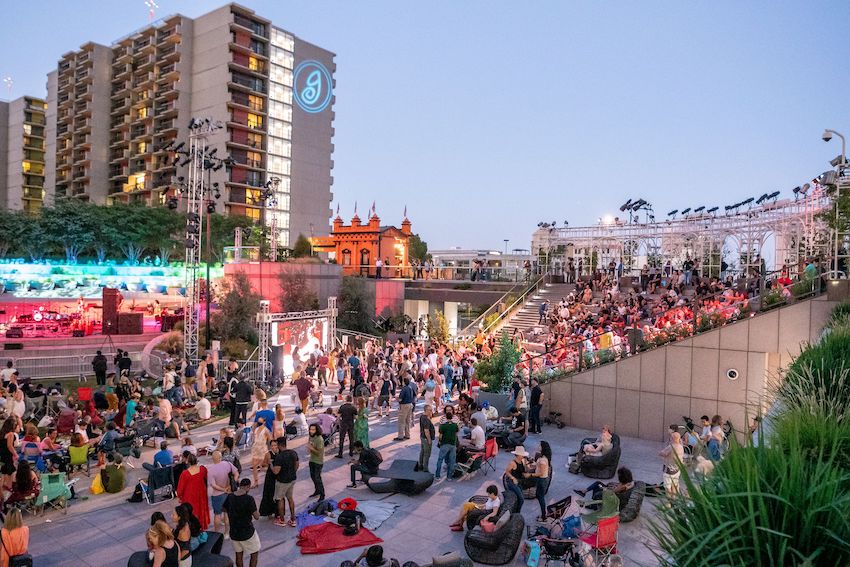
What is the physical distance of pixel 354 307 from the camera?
120 ft

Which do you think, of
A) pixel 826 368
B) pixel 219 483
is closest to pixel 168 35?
pixel 219 483

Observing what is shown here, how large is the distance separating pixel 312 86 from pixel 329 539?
7026 cm

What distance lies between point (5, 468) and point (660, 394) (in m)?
14.6

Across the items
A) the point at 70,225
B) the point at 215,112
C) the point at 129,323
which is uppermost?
the point at 215,112

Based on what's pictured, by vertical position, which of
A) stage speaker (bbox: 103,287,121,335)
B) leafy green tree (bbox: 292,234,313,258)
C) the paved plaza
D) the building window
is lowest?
the paved plaza

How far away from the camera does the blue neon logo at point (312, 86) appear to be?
7012 centimetres

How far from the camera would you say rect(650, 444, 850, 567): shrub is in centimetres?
272

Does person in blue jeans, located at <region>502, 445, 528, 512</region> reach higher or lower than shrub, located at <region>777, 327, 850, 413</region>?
lower

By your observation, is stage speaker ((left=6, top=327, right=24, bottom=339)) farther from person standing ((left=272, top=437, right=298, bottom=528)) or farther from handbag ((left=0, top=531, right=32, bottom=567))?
handbag ((left=0, top=531, right=32, bottom=567))

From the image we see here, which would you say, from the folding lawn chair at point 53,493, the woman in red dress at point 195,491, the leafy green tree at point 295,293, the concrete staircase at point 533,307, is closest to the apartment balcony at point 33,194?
the leafy green tree at point 295,293

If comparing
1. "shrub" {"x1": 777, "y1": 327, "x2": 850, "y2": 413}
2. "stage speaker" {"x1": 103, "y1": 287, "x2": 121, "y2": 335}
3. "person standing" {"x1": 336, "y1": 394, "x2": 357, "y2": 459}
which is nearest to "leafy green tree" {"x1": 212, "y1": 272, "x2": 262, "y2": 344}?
"stage speaker" {"x1": 103, "y1": 287, "x2": 121, "y2": 335}

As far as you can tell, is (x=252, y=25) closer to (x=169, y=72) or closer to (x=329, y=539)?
(x=169, y=72)

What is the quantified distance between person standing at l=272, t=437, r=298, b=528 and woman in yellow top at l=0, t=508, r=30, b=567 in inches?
130

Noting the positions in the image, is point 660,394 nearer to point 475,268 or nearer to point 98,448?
point 98,448
